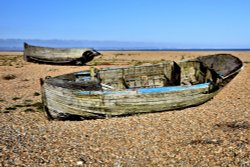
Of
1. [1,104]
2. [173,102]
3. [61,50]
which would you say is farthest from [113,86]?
[61,50]

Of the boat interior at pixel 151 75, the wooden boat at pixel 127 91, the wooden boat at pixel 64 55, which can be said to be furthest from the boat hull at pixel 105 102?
the wooden boat at pixel 64 55

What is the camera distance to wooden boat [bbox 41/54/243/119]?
12.1 metres

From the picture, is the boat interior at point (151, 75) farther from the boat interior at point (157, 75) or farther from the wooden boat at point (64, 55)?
the wooden boat at point (64, 55)

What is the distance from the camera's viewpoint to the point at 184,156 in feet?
28.4

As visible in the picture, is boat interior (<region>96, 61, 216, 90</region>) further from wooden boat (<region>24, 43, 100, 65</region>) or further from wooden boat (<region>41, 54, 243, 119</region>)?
wooden boat (<region>24, 43, 100, 65</region>)

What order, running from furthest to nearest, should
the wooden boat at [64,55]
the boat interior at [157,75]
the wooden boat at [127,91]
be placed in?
the wooden boat at [64,55] < the boat interior at [157,75] < the wooden boat at [127,91]

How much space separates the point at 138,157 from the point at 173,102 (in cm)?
516

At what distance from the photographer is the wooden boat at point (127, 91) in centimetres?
1211

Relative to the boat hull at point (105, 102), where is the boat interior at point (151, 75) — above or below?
above

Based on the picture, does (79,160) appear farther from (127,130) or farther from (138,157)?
(127,130)

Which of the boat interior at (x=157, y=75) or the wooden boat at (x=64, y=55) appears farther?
the wooden boat at (x=64, y=55)

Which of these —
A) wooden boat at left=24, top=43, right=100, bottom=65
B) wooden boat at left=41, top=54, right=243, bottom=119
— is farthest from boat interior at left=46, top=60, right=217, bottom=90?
wooden boat at left=24, top=43, right=100, bottom=65

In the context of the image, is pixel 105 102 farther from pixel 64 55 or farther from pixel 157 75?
pixel 64 55

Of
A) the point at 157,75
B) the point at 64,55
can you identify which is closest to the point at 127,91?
the point at 157,75
